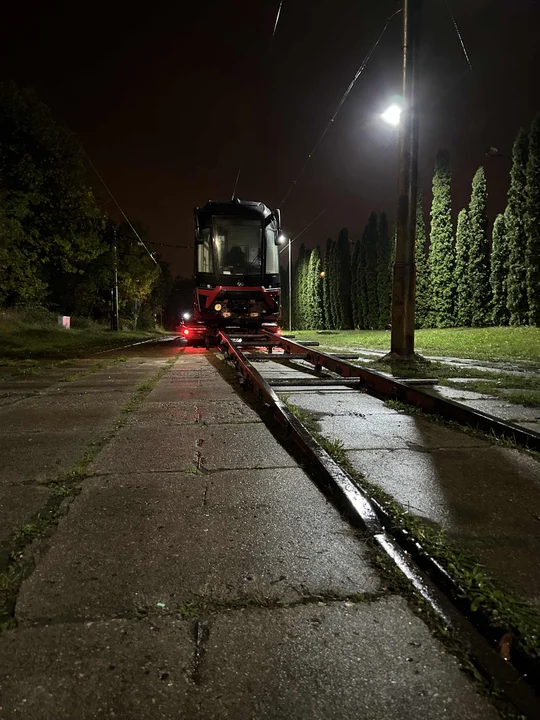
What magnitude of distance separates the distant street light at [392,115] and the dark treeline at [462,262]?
52.8 feet

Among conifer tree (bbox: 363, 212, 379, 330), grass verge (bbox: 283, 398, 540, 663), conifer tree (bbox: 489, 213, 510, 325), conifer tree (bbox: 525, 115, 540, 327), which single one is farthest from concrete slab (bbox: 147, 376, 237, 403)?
conifer tree (bbox: 363, 212, 379, 330)

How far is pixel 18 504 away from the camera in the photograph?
7.45 ft

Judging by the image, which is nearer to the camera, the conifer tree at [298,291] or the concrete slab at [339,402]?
the concrete slab at [339,402]

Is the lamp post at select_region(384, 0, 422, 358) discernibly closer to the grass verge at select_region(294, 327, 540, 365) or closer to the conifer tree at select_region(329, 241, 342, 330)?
the grass verge at select_region(294, 327, 540, 365)

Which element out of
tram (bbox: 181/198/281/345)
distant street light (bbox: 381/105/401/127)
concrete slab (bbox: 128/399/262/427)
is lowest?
concrete slab (bbox: 128/399/262/427)

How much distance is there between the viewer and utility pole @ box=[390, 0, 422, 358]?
8922 mm

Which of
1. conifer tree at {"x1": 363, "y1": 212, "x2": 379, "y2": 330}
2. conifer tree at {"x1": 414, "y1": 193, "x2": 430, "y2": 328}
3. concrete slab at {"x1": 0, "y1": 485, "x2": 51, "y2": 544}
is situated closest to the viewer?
concrete slab at {"x1": 0, "y1": 485, "x2": 51, "y2": 544}

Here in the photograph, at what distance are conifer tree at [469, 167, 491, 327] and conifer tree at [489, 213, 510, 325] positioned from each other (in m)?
1.59

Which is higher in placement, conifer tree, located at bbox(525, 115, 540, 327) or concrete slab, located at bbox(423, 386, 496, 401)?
conifer tree, located at bbox(525, 115, 540, 327)

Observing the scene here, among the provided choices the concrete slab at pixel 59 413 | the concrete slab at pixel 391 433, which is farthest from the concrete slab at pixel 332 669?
the concrete slab at pixel 59 413

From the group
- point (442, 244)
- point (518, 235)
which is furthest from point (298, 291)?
point (518, 235)

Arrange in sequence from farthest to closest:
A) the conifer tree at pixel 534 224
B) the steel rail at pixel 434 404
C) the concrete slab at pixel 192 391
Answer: the conifer tree at pixel 534 224 < the concrete slab at pixel 192 391 < the steel rail at pixel 434 404

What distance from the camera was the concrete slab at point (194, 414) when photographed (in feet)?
13.5

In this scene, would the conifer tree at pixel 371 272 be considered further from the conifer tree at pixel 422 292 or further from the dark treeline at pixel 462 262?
the conifer tree at pixel 422 292
